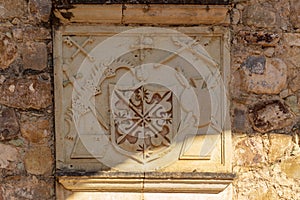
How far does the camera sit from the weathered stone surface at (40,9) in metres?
3.41

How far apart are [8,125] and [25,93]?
0.20 m

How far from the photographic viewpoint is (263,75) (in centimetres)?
351

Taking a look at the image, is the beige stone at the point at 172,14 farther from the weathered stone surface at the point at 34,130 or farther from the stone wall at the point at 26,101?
the weathered stone surface at the point at 34,130

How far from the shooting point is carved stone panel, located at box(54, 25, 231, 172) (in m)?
3.41

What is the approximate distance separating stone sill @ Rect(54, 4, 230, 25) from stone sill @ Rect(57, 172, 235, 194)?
2.78 ft

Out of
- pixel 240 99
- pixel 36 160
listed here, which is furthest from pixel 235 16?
pixel 36 160

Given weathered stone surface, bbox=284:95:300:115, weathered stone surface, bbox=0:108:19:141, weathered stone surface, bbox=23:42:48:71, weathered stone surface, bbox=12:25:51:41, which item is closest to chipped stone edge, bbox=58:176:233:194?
weathered stone surface, bbox=0:108:19:141

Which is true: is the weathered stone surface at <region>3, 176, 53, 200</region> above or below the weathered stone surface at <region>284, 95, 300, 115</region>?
below

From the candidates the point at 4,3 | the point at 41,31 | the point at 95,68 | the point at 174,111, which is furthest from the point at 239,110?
the point at 4,3

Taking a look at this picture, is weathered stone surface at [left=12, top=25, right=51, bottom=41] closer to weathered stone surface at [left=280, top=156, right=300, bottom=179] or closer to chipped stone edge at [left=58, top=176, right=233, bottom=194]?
chipped stone edge at [left=58, top=176, right=233, bottom=194]

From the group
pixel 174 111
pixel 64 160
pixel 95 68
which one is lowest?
pixel 64 160

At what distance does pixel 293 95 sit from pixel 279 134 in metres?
0.24

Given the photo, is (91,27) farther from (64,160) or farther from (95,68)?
(64,160)

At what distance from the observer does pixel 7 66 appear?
3410 millimetres
